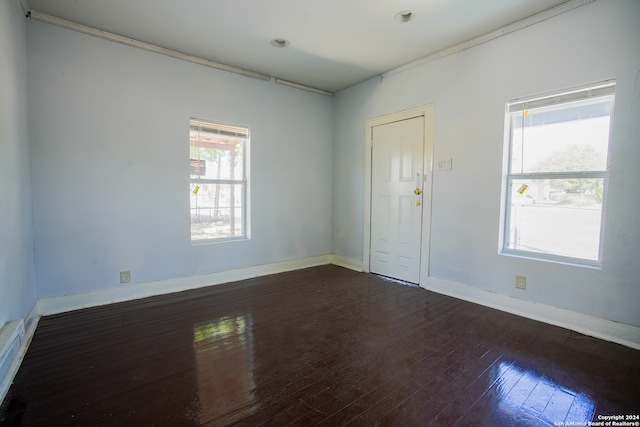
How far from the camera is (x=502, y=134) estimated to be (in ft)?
10.2

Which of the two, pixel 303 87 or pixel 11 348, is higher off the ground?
pixel 303 87

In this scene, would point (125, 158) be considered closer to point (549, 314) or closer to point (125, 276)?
point (125, 276)

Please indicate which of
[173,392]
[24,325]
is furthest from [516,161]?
[24,325]

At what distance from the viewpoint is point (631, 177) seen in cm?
238

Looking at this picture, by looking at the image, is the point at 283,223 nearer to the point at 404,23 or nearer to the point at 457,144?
the point at 457,144

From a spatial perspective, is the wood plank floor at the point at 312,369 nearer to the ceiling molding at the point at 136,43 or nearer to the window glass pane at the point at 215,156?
the window glass pane at the point at 215,156

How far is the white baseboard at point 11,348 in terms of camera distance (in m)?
1.76

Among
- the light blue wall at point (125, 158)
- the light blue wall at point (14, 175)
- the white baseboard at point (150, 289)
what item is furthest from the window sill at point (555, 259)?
the light blue wall at point (14, 175)

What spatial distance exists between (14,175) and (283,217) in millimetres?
2887

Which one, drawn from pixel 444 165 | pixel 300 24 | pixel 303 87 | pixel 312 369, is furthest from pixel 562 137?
pixel 303 87

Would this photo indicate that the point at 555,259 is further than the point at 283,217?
No

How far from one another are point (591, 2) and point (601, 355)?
2767 millimetres

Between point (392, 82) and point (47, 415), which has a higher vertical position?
point (392, 82)

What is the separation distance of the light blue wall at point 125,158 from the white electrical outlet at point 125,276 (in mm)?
39
